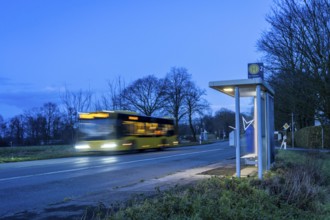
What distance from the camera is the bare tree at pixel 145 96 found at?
66.8m

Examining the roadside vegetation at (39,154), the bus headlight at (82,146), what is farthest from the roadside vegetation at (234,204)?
the roadside vegetation at (39,154)

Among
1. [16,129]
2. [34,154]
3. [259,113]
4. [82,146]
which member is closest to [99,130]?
[82,146]

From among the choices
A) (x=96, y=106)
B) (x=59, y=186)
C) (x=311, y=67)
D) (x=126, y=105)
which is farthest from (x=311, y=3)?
(x=126, y=105)

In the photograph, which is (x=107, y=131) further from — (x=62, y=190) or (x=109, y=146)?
(x=62, y=190)

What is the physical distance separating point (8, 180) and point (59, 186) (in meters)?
2.86

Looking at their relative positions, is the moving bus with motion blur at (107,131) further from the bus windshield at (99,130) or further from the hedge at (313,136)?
the hedge at (313,136)

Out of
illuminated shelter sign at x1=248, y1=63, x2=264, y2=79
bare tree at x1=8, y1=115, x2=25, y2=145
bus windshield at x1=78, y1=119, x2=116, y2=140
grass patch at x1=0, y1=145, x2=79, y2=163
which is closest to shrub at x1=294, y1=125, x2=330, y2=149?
bus windshield at x1=78, y1=119, x2=116, y2=140

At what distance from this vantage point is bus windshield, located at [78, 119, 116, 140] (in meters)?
28.0

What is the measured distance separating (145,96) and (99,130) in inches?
1577

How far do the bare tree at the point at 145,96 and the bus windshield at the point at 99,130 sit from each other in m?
36.6

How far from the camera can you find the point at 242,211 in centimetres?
591

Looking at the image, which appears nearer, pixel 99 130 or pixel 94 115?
pixel 99 130

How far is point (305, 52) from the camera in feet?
73.7

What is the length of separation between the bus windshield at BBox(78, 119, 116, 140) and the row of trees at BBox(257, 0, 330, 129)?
12.0m
